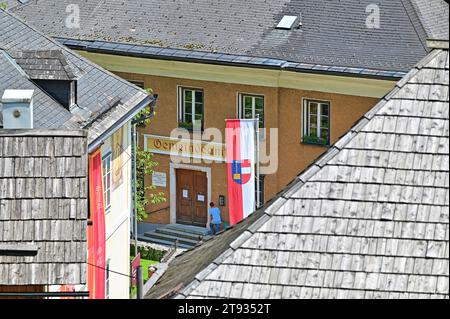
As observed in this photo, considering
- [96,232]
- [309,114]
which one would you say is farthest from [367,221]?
[309,114]

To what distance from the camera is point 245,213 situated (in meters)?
49.8

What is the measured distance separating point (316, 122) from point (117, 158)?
47.8ft

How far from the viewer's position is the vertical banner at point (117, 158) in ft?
127

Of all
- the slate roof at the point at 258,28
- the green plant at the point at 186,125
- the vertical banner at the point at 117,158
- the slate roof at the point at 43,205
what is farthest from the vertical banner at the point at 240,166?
the slate roof at the point at 43,205

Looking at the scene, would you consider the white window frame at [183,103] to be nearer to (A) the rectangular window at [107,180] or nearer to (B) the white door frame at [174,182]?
(B) the white door frame at [174,182]

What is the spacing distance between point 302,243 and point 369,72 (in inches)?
1243

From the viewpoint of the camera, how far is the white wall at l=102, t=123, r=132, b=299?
38656 millimetres

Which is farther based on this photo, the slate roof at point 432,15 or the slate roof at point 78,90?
the slate roof at point 432,15

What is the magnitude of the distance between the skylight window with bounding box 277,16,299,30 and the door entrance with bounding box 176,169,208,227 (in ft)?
17.5

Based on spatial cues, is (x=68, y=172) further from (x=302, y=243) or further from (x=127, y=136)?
(x=127, y=136)

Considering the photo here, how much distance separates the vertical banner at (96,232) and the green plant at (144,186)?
44.9 feet

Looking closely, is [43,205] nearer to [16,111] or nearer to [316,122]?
[16,111]

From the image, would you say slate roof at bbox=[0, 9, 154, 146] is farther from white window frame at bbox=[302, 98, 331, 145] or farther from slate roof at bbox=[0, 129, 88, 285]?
white window frame at bbox=[302, 98, 331, 145]
